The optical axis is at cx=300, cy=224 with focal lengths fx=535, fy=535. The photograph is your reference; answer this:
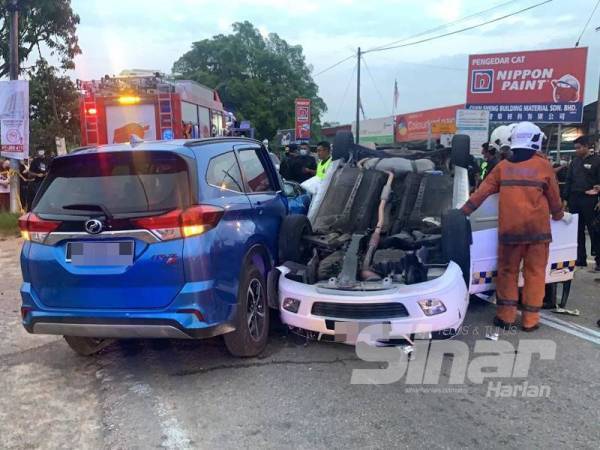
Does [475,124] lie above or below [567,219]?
above

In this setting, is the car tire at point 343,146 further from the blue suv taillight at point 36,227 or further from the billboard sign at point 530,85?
the billboard sign at point 530,85

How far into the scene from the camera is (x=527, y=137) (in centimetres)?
484

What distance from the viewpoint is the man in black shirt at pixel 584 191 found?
7.39 metres

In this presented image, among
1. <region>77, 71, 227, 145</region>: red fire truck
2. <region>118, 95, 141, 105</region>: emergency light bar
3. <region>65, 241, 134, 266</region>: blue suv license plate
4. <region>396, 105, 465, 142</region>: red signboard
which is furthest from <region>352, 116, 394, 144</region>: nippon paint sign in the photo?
<region>65, 241, 134, 266</region>: blue suv license plate

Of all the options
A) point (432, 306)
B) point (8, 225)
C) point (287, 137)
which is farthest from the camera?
point (287, 137)

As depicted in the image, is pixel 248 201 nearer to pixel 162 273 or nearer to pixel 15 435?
pixel 162 273

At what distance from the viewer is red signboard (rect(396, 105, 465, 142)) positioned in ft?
102

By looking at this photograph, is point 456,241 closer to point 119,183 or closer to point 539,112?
point 119,183

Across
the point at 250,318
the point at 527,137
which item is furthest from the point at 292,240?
the point at 527,137

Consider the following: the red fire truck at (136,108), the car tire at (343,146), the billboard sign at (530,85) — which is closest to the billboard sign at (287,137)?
the billboard sign at (530,85)

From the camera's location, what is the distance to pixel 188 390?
3887mm

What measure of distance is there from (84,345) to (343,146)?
11.7 feet

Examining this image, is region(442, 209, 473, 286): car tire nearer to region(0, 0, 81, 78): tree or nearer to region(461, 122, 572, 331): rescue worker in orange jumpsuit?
region(461, 122, 572, 331): rescue worker in orange jumpsuit

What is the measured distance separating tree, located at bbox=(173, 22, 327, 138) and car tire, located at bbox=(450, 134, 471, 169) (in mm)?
38683
